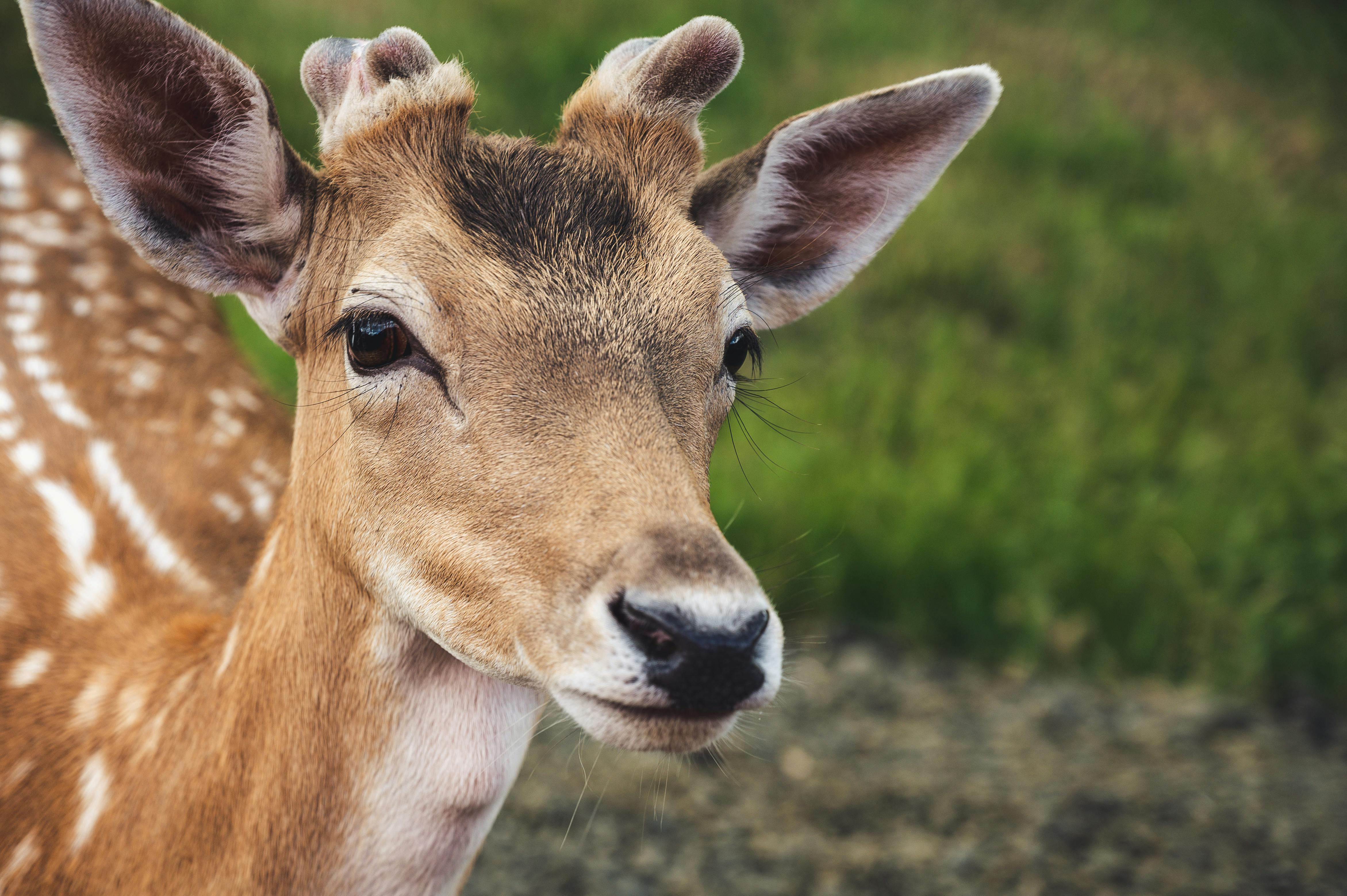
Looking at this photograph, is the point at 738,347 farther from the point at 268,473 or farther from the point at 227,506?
the point at 268,473

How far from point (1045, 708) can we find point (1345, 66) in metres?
8.49

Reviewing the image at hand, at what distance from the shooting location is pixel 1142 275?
669cm

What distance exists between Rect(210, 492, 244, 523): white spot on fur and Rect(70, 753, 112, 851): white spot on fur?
3.07 ft

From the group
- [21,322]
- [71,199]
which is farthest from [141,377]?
[71,199]

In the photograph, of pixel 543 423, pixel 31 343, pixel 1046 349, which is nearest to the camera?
pixel 543 423

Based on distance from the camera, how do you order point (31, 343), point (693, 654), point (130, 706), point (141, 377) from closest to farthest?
point (693, 654) < point (130, 706) < point (31, 343) < point (141, 377)

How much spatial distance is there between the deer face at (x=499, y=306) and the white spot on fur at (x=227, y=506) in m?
1.07

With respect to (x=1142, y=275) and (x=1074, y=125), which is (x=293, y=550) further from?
(x=1074, y=125)

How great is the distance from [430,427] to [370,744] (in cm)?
57

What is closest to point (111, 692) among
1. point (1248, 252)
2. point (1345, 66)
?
point (1248, 252)

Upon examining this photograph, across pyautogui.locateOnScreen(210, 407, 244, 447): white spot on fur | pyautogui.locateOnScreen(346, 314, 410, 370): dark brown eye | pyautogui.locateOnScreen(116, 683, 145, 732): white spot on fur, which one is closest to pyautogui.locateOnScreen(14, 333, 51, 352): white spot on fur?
pyautogui.locateOnScreen(210, 407, 244, 447): white spot on fur

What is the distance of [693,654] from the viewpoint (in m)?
1.44

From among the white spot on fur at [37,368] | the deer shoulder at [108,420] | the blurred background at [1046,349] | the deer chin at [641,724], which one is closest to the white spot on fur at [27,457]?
the deer shoulder at [108,420]

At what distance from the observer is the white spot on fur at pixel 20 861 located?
7.11ft
